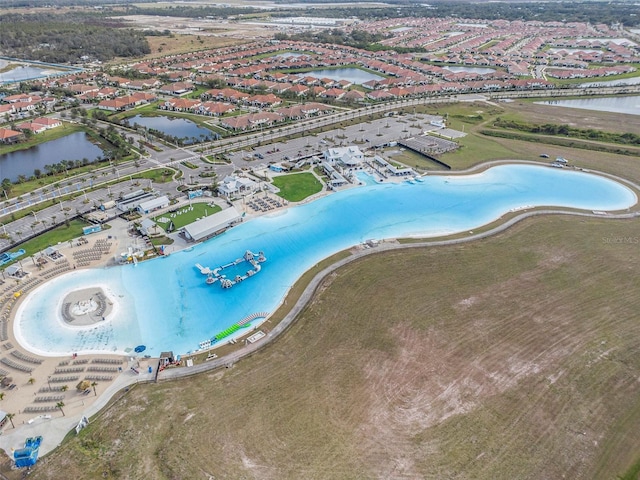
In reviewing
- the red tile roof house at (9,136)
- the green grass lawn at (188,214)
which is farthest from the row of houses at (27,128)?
the green grass lawn at (188,214)

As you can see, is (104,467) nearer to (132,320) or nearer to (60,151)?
(132,320)

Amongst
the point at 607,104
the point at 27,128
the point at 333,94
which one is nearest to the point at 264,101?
the point at 333,94

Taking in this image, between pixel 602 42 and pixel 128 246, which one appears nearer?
pixel 128 246

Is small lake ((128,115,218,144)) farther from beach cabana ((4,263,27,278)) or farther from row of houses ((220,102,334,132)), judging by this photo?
beach cabana ((4,263,27,278))

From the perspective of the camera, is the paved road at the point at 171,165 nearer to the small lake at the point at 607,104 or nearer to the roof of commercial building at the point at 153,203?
the roof of commercial building at the point at 153,203

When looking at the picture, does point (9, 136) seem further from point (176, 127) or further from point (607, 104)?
point (607, 104)

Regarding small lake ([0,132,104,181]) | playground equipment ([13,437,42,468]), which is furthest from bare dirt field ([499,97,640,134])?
playground equipment ([13,437,42,468])

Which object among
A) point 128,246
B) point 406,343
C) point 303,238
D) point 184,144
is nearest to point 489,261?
point 406,343

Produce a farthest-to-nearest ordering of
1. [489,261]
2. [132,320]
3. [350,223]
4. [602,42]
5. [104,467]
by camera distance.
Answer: [602,42]
[350,223]
[489,261]
[132,320]
[104,467]
